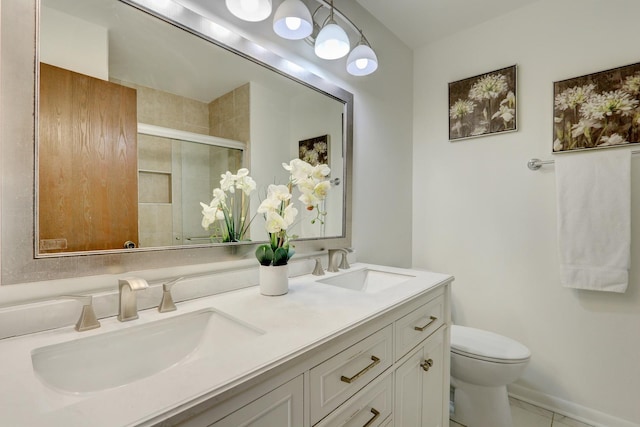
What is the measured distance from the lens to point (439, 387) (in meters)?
1.28

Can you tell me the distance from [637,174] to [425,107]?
1.22 meters

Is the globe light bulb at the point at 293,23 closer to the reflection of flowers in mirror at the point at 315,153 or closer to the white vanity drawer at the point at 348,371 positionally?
the reflection of flowers in mirror at the point at 315,153

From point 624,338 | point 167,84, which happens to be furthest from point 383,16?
→ point 624,338

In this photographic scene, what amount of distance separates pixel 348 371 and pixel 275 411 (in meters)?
0.25

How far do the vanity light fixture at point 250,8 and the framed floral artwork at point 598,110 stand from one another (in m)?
1.64

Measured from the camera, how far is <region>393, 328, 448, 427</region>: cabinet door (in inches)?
39.4

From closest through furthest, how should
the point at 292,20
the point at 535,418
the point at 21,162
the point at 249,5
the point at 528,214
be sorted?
the point at 21,162 → the point at 249,5 → the point at 292,20 → the point at 535,418 → the point at 528,214

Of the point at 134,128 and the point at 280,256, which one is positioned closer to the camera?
the point at 134,128

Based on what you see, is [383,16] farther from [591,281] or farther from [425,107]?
[591,281]

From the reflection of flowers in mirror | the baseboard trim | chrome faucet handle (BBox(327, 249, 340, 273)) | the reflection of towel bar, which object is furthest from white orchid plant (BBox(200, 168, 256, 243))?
the baseboard trim

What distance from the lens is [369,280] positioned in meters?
1.51

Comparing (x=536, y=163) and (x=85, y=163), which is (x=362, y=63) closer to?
(x=536, y=163)

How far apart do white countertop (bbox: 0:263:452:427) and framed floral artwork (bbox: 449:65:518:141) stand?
4.49 ft

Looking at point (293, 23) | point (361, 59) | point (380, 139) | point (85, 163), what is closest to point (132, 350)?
point (85, 163)
